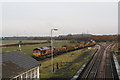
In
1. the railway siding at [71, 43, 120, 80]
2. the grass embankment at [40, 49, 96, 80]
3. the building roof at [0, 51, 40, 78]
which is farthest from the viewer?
the grass embankment at [40, 49, 96, 80]

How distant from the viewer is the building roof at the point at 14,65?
432 inches

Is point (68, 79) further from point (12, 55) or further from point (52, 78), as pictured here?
point (12, 55)

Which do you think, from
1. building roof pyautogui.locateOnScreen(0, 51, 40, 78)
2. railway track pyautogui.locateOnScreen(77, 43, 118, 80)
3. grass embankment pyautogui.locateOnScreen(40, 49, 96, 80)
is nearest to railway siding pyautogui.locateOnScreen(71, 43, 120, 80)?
railway track pyautogui.locateOnScreen(77, 43, 118, 80)

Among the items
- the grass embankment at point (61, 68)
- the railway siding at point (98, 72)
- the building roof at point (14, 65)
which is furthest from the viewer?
the grass embankment at point (61, 68)

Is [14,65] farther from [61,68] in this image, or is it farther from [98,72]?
[98,72]

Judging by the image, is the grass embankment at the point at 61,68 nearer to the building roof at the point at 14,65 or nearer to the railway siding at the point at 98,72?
the railway siding at the point at 98,72

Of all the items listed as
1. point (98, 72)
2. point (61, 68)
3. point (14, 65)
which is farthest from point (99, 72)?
point (14, 65)

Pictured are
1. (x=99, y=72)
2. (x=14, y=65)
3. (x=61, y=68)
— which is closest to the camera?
(x=14, y=65)

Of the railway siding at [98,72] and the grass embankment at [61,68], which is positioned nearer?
the railway siding at [98,72]

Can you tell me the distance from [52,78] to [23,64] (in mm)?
7266

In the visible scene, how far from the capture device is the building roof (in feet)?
36.0

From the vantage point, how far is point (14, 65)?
40.5 ft

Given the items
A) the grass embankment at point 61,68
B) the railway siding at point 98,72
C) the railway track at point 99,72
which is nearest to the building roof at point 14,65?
the grass embankment at point 61,68

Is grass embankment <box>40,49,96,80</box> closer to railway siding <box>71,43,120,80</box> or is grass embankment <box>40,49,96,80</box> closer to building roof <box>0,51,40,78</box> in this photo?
railway siding <box>71,43,120,80</box>
